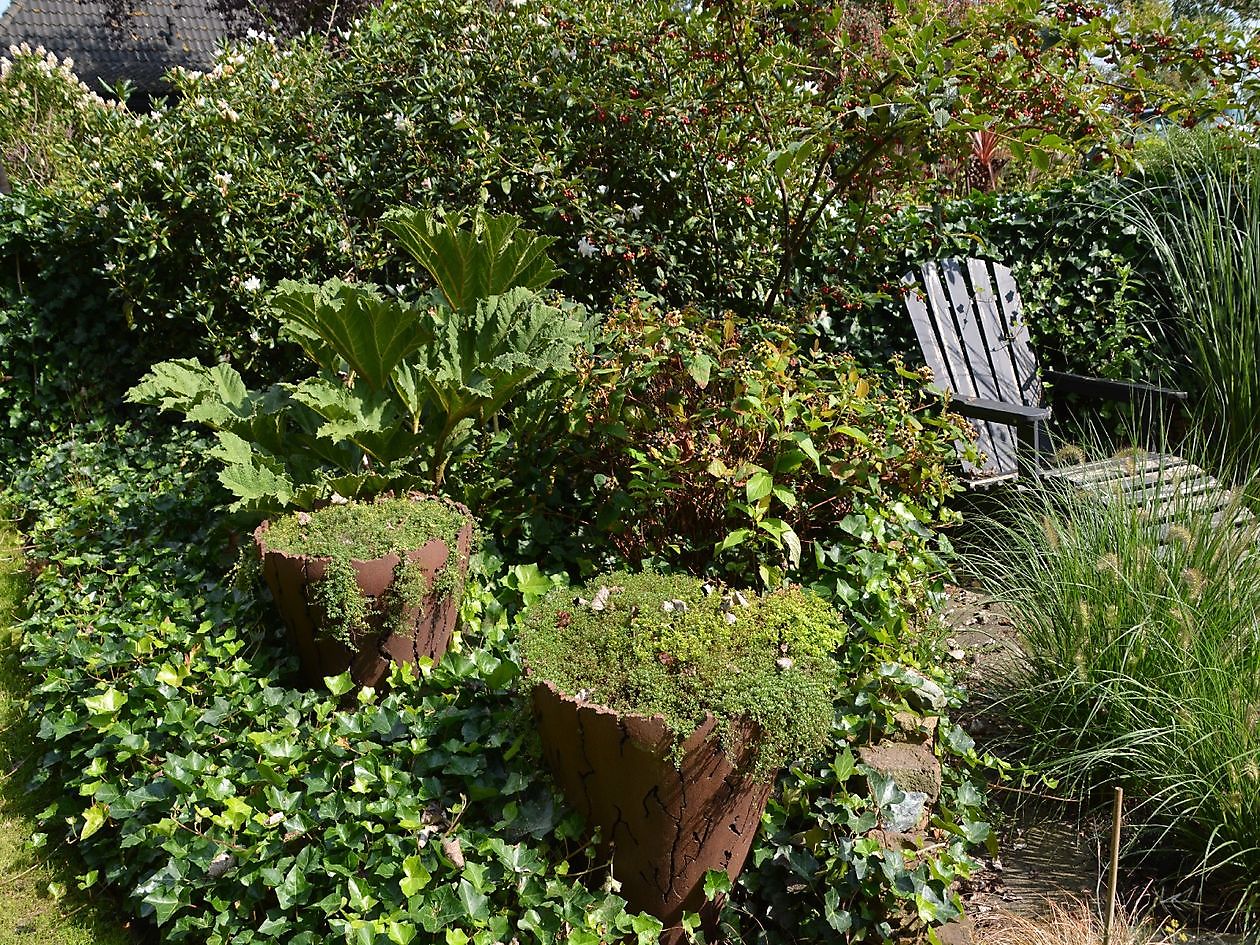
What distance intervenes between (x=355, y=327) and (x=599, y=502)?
1.01m

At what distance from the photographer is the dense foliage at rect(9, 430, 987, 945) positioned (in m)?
2.10

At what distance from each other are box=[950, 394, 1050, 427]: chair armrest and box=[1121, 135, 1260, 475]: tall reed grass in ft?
3.12

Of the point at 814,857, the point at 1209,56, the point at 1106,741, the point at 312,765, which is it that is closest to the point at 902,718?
the point at 814,857

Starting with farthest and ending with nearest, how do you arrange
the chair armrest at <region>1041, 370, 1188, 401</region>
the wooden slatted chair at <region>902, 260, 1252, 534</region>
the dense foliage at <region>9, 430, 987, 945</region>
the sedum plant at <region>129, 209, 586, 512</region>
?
1. the chair armrest at <region>1041, 370, 1188, 401</region>
2. the wooden slatted chair at <region>902, 260, 1252, 534</region>
3. the sedum plant at <region>129, 209, 586, 512</region>
4. the dense foliage at <region>9, 430, 987, 945</region>

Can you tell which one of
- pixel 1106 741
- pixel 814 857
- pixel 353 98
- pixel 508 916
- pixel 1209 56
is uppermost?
pixel 353 98

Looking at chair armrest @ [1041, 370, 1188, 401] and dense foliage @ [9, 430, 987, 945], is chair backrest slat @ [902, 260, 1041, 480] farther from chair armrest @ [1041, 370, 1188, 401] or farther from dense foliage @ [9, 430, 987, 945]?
dense foliage @ [9, 430, 987, 945]

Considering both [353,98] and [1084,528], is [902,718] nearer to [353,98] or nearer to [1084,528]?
[1084,528]

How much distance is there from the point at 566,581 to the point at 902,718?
3.66 ft

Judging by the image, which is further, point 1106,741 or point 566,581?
point 566,581

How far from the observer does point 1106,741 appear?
2768 millimetres

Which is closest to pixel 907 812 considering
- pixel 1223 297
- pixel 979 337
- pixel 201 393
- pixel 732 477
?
pixel 732 477

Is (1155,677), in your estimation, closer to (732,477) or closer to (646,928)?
(732,477)

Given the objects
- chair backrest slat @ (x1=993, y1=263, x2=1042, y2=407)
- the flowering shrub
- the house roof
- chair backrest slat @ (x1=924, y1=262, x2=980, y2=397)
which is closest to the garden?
chair backrest slat @ (x1=993, y1=263, x2=1042, y2=407)

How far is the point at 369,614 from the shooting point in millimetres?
2658
